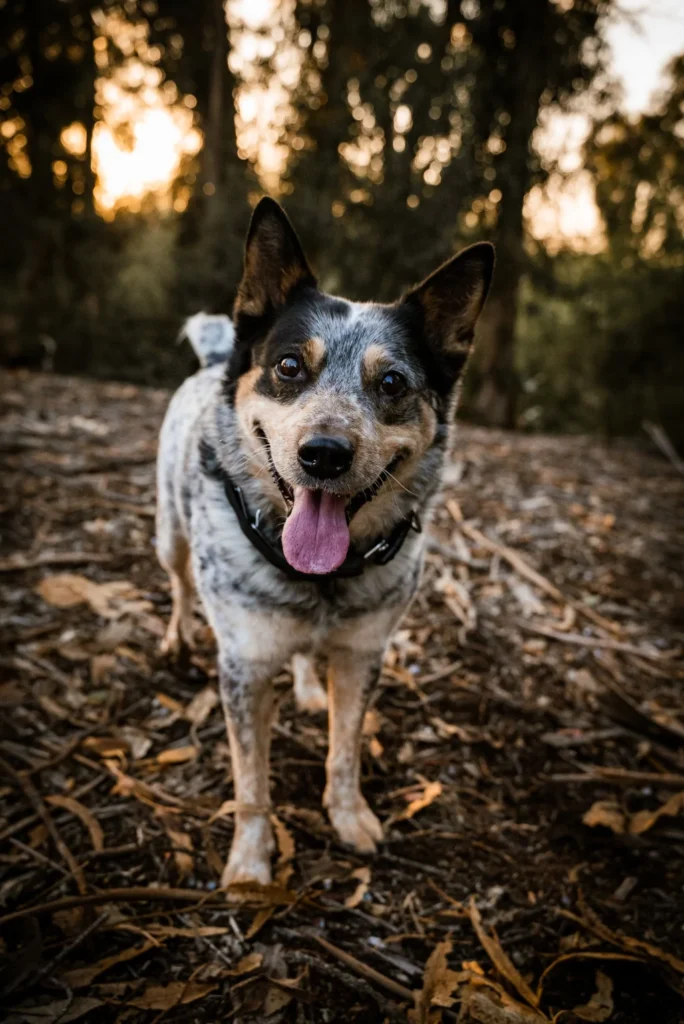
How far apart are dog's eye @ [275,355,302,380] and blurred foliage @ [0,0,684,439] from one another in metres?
7.20

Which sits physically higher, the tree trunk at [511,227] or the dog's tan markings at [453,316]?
the tree trunk at [511,227]

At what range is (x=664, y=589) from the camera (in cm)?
461

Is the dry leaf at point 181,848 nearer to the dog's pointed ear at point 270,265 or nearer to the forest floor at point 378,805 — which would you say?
the forest floor at point 378,805

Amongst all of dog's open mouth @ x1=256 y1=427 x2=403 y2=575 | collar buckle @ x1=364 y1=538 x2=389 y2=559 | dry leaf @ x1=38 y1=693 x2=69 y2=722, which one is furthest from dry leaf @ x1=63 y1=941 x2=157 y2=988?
collar buckle @ x1=364 y1=538 x2=389 y2=559

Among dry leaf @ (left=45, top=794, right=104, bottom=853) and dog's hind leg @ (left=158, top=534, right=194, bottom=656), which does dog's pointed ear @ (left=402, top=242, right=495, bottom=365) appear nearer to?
dog's hind leg @ (left=158, top=534, right=194, bottom=656)

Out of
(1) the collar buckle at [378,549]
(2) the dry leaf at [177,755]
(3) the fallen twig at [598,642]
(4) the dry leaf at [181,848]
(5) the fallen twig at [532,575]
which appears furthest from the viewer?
(5) the fallen twig at [532,575]

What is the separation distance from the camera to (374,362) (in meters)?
2.30

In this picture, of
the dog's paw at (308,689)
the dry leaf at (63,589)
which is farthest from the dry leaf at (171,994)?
the dry leaf at (63,589)

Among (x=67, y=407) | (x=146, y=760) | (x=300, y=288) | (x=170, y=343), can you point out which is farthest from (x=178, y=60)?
(x=146, y=760)

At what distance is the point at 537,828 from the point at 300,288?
246 centimetres

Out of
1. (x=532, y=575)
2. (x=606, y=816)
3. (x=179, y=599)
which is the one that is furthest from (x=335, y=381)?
(x=532, y=575)

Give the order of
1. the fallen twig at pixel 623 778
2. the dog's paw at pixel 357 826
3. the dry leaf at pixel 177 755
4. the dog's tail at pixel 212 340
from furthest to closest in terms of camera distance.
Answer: the dog's tail at pixel 212 340, the fallen twig at pixel 623 778, the dry leaf at pixel 177 755, the dog's paw at pixel 357 826

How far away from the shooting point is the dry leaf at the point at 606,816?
274 centimetres

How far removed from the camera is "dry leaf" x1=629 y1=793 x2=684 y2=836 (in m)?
2.75
